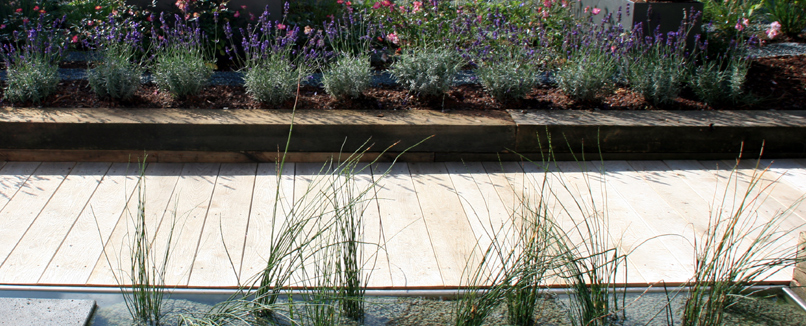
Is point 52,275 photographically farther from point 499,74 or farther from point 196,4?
point 196,4

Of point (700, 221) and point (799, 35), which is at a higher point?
point (799, 35)

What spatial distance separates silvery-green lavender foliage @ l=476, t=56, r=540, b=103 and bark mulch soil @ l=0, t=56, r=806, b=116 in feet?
0.19

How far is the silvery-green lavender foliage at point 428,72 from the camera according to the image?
363 centimetres

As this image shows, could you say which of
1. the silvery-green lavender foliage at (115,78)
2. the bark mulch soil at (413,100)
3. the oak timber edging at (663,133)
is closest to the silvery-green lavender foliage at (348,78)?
the bark mulch soil at (413,100)

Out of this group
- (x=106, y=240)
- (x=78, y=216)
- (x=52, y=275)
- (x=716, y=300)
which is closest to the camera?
(x=716, y=300)

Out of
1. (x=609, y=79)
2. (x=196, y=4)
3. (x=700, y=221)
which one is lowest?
(x=700, y=221)

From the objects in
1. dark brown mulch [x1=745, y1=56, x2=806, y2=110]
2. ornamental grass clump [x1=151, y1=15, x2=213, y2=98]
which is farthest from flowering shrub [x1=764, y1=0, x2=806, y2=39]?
ornamental grass clump [x1=151, y1=15, x2=213, y2=98]

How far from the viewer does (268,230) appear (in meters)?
2.65

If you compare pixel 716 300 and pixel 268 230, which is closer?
pixel 716 300

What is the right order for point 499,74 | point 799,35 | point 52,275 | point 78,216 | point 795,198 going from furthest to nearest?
1. point 799,35
2. point 499,74
3. point 795,198
4. point 78,216
5. point 52,275

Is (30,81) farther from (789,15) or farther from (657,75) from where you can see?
(789,15)

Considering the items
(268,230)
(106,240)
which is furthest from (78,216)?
(268,230)

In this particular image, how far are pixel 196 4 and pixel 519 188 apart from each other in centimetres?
284

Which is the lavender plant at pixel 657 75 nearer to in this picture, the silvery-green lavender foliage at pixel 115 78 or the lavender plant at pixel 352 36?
the lavender plant at pixel 352 36
